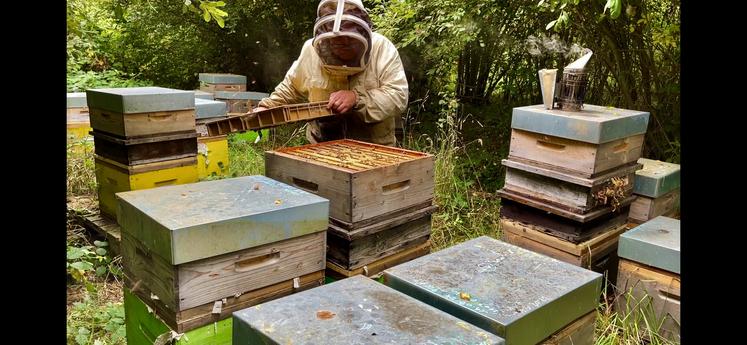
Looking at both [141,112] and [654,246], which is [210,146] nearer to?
[141,112]

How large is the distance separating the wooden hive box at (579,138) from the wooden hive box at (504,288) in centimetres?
99

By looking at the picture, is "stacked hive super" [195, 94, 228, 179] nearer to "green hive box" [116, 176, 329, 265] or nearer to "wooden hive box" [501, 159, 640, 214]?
"green hive box" [116, 176, 329, 265]

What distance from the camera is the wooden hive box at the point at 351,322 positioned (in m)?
1.45

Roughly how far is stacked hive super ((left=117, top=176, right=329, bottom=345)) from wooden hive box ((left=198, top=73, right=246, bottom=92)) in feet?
17.5

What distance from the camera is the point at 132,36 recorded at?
33.1ft

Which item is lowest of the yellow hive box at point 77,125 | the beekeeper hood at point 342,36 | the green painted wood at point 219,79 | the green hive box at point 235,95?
the yellow hive box at point 77,125

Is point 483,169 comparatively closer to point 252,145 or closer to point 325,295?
point 252,145

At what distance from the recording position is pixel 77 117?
499 centimetres

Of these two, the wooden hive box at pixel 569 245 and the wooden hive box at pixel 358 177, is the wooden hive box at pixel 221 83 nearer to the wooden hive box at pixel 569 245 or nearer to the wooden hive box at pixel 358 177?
the wooden hive box at pixel 358 177

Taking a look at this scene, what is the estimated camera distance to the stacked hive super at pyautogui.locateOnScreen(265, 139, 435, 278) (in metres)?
2.46

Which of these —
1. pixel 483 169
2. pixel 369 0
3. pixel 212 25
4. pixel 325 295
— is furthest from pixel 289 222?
pixel 212 25

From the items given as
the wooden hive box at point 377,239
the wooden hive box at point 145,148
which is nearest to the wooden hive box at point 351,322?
the wooden hive box at point 377,239
